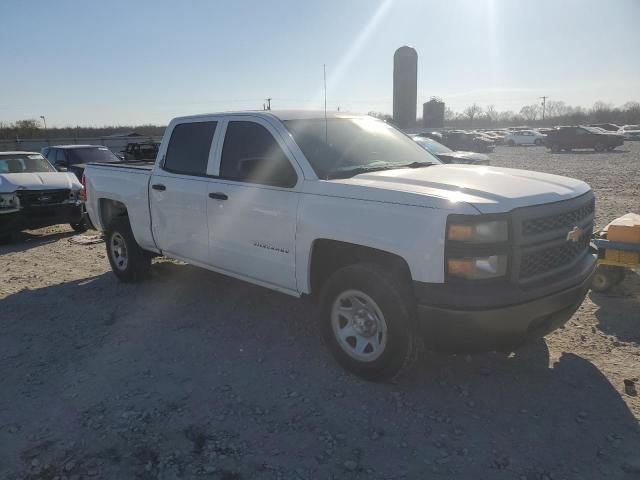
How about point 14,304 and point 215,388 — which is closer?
point 215,388

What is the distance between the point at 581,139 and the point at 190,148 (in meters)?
33.0

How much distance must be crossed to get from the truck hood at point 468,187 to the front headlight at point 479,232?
0.09 metres

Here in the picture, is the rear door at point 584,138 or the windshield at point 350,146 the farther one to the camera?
the rear door at point 584,138

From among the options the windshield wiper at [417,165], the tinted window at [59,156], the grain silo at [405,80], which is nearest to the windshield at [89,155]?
the tinted window at [59,156]

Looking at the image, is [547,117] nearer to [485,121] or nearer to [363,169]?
[485,121]

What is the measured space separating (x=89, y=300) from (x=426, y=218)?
14.2 feet

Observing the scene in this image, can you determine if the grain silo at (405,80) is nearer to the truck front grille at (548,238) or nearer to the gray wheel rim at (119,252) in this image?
the gray wheel rim at (119,252)

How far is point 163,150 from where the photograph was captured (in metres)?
5.55

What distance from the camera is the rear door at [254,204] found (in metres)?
4.06

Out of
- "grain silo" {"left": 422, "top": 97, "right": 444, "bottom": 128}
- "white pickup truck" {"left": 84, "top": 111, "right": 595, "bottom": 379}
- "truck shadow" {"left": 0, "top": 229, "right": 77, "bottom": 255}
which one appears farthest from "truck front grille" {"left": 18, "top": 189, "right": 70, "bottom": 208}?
"grain silo" {"left": 422, "top": 97, "right": 444, "bottom": 128}

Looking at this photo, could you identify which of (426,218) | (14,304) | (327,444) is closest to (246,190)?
(426,218)

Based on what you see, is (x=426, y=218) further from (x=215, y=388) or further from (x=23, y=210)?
(x=23, y=210)

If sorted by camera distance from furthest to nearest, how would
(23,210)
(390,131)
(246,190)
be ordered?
(23,210) < (390,131) < (246,190)

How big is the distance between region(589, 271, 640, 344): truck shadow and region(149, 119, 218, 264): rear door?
12.4 ft
